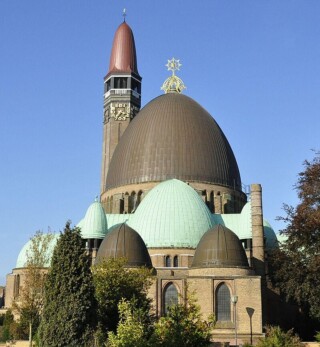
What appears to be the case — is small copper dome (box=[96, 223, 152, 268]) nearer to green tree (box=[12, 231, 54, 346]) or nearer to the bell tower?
green tree (box=[12, 231, 54, 346])

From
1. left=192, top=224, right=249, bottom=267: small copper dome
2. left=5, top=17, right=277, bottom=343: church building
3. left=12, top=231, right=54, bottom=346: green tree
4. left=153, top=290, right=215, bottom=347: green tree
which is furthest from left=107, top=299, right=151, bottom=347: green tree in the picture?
left=192, top=224, right=249, bottom=267: small copper dome

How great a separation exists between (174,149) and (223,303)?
19.9 m

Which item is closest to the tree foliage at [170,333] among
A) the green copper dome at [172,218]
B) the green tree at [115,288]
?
the green tree at [115,288]

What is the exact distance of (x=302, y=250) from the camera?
35.1 metres

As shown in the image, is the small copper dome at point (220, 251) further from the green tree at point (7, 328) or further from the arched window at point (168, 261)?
the green tree at point (7, 328)

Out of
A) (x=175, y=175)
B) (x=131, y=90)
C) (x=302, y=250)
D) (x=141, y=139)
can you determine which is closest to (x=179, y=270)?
(x=302, y=250)

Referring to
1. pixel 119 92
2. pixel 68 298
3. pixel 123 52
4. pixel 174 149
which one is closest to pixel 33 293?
pixel 68 298

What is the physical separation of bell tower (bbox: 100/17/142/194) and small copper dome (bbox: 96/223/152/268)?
25.4 metres

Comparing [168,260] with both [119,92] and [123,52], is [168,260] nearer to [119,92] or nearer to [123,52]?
[119,92]

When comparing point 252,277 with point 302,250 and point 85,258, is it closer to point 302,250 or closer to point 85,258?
point 302,250

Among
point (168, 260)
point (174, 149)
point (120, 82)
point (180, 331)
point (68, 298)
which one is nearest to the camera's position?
point (180, 331)

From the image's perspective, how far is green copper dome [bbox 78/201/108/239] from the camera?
4797cm

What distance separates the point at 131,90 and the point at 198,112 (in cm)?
1401

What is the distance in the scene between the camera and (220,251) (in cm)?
3859
